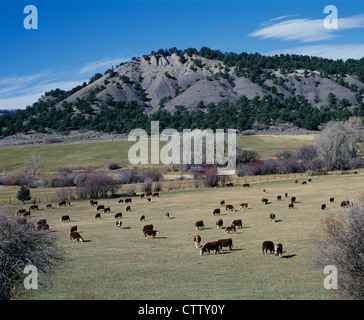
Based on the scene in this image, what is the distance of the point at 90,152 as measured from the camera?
134 metres

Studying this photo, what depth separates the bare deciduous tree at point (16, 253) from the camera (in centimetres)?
1441

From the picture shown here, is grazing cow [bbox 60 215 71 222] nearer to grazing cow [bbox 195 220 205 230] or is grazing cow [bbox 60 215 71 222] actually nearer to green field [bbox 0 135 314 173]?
grazing cow [bbox 195 220 205 230]

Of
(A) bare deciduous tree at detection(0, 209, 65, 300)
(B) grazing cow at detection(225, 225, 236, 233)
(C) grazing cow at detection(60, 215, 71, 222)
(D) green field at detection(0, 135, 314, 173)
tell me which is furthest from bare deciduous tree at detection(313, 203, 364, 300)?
(D) green field at detection(0, 135, 314, 173)

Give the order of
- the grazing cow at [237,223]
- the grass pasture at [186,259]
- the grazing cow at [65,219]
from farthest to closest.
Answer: the grazing cow at [65,219], the grazing cow at [237,223], the grass pasture at [186,259]

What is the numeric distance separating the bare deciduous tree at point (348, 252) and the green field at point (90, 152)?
99.8 meters

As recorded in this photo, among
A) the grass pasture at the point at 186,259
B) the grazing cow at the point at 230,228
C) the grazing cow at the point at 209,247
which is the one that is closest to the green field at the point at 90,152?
the grass pasture at the point at 186,259

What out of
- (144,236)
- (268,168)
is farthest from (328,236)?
(268,168)

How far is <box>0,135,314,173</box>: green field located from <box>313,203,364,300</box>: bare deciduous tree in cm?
9984

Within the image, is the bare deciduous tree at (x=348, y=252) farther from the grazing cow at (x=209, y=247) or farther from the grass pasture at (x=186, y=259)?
the grazing cow at (x=209, y=247)

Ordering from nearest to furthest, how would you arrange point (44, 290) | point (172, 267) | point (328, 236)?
1. point (328, 236)
2. point (44, 290)
3. point (172, 267)

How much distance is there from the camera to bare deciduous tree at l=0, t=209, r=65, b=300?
1441 cm

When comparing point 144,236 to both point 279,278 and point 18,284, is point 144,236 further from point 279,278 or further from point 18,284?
point 18,284

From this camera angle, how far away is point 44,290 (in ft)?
59.5

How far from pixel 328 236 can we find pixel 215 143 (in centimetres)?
8302
